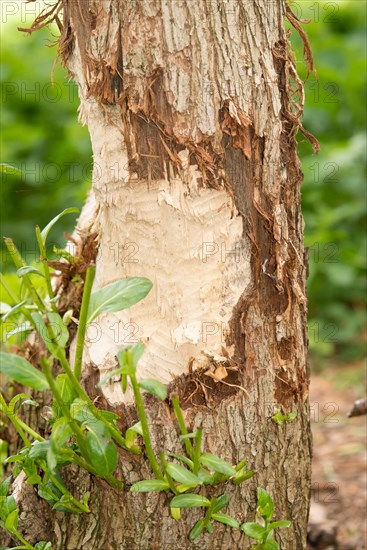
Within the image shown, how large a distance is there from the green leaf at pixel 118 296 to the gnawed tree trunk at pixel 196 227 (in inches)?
8.6

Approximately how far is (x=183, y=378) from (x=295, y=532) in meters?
0.53

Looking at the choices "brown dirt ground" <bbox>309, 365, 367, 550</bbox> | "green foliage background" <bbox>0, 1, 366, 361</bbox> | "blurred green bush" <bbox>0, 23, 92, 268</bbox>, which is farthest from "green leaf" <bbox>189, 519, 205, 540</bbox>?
"blurred green bush" <bbox>0, 23, 92, 268</bbox>

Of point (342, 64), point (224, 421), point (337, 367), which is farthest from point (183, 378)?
point (342, 64)

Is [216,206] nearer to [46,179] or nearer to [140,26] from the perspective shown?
[140,26]

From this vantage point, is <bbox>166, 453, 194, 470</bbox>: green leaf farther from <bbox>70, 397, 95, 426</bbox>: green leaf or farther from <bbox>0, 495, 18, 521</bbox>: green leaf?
<bbox>0, 495, 18, 521</bbox>: green leaf

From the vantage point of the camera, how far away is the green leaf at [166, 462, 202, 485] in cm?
136

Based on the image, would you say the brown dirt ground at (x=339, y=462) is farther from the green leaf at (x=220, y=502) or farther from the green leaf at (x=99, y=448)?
the green leaf at (x=99, y=448)

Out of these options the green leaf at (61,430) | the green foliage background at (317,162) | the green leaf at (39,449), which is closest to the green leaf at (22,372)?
the green leaf at (61,430)

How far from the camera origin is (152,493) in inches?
60.8

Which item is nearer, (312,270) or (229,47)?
(229,47)

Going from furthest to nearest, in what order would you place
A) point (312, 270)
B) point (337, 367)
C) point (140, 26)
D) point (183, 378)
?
point (312, 270) < point (337, 367) < point (183, 378) < point (140, 26)

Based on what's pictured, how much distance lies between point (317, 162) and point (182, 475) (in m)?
3.23

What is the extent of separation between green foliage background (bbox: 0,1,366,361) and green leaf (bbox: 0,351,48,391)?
242cm

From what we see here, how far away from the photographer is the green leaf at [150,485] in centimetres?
140
